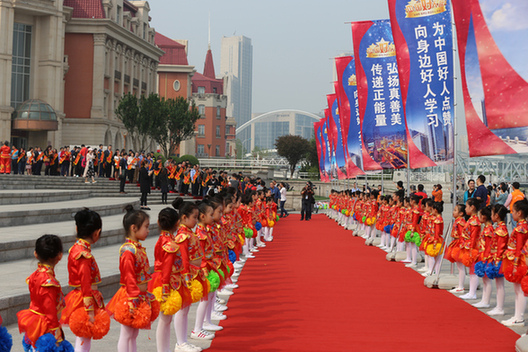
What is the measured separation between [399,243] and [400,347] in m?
8.57

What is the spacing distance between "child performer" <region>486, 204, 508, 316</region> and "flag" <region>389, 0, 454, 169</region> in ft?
13.6

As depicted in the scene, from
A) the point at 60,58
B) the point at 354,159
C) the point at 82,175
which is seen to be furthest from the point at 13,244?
the point at 60,58

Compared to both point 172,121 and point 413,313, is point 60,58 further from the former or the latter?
point 413,313

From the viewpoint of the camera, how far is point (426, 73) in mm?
12023

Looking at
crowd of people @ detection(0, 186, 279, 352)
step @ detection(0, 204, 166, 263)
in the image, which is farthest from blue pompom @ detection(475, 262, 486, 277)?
step @ detection(0, 204, 166, 263)

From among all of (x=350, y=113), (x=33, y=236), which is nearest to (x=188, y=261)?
(x=33, y=236)

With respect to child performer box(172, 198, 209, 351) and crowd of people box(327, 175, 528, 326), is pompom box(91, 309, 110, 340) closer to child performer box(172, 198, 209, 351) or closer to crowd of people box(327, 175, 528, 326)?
child performer box(172, 198, 209, 351)

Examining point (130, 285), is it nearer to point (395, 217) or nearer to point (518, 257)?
point (518, 257)

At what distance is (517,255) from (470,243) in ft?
6.55

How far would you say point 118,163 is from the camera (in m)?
26.1

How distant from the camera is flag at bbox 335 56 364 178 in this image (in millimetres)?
19984

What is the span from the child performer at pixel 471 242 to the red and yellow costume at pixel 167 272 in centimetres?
516

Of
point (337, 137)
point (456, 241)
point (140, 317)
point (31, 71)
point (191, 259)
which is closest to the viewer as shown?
point (140, 317)

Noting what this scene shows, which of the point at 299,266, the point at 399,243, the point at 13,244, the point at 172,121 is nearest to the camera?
the point at 13,244
